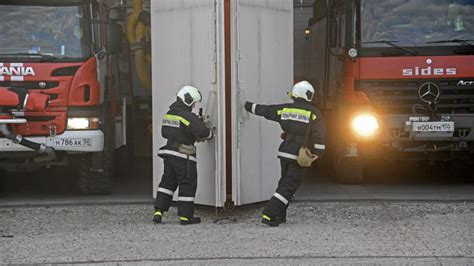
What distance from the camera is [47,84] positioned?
949 centimetres

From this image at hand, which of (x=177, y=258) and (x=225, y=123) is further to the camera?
(x=225, y=123)

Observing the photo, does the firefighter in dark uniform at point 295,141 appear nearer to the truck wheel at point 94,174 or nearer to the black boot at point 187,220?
the black boot at point 187,220

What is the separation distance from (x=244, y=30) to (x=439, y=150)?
3.54 m

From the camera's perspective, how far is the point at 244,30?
884 cm

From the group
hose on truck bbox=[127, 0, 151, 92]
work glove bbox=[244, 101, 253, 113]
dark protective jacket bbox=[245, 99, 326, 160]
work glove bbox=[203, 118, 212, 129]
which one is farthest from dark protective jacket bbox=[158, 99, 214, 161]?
hose on truck bbox=[127, 0, 151, 92]

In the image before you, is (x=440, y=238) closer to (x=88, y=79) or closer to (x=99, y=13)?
(x=88, y=79)

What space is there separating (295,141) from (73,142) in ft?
10.1

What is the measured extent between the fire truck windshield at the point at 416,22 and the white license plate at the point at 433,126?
1075 millimetres

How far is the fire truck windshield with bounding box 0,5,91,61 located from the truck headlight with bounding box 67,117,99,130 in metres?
0.78

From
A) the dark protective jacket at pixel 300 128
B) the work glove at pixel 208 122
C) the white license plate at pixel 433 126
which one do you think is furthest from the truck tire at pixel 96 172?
the white license plate at pixel 433 126

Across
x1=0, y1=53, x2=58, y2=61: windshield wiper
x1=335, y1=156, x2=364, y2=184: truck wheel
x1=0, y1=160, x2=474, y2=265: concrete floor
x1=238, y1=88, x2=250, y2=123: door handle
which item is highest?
x1=0, y1=53, x2=58, y2=61: windshield wiper

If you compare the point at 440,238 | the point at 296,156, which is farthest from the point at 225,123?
the point at 440,238

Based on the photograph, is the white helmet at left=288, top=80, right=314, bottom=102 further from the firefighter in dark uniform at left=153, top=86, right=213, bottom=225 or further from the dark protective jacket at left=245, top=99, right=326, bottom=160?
the firefighter in dark uniform at left=153, top=86, right=213, bottom=225

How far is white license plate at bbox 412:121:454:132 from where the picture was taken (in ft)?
33.2
